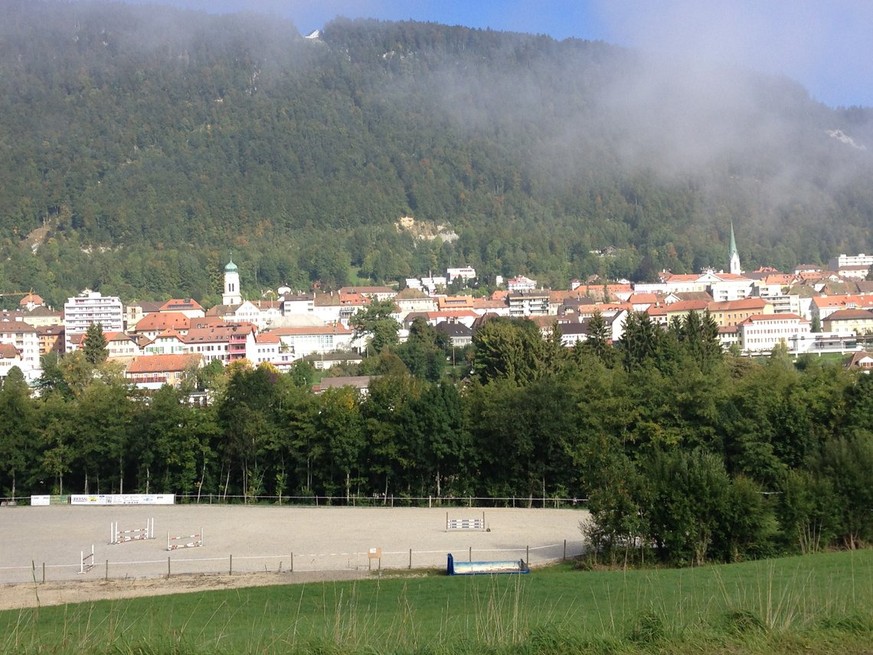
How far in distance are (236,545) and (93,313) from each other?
8094 centimetres

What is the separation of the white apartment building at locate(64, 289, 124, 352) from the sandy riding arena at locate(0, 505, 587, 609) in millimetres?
69922

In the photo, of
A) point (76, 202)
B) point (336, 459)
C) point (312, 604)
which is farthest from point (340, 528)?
point (76, 202)

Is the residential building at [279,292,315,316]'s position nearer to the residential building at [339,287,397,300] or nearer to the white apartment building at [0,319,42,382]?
the residential building at [339,287,397,300]

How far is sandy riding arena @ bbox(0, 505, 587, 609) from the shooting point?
20250mm

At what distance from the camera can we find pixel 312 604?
1650 cm

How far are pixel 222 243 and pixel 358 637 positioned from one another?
149 meters

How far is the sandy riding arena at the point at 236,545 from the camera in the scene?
2025 cm

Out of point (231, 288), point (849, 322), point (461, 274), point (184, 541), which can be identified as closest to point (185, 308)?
point (231, 288)

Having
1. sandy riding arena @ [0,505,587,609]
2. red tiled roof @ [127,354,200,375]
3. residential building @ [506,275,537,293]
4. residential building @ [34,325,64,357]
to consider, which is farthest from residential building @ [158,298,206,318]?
sandy riding arena @ [0,505,587,609]

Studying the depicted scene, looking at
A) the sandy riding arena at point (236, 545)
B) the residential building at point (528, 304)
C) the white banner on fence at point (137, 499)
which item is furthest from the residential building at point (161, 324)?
the sandy riding arena at point (236, 545)

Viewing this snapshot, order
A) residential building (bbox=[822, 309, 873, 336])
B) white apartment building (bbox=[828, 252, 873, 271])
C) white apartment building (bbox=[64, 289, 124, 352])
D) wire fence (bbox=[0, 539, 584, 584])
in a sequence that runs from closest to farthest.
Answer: wire fence (bbox=[0, 539, 584, 584]) → residential building (bbox=[822, 309, 873, 336]) → white apartment building (bbox=[64, 289, 124, 352]) → white apartment building (bbox=[828, 252, 873, 271])

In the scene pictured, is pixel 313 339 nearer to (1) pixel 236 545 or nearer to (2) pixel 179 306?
(2) pixel 179 306

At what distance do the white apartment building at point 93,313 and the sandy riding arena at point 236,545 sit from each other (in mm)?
69922

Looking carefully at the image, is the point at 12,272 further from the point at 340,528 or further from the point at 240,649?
the point at 240,649
